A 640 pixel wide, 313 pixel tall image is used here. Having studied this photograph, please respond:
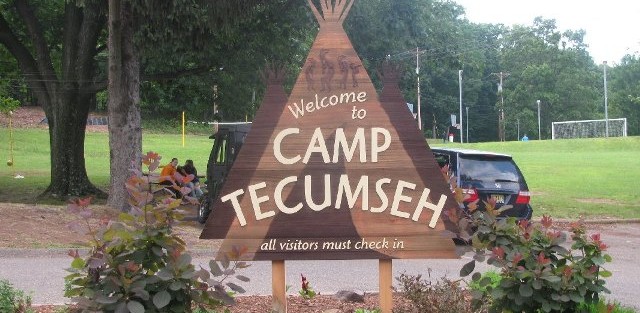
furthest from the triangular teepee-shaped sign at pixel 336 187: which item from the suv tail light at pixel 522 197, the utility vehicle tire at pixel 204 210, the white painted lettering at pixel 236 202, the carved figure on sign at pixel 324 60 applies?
the utility vehicle tire at pixel 204 210

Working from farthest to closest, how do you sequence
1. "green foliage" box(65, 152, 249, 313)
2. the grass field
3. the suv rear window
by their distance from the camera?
the grass field
the suv rear window
"green foliage" box(65, 152, 249, 313)

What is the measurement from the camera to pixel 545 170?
1554 inches

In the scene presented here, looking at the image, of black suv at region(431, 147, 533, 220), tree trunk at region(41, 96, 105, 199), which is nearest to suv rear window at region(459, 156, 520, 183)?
black suv at region(431, 147, 533, 220)

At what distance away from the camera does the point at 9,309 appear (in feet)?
19.3

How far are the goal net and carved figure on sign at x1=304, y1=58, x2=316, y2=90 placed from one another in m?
84.9

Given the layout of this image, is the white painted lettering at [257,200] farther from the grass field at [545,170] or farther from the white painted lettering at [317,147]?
the grass field at [545,170]

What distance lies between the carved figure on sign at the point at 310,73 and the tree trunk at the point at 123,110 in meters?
10.9

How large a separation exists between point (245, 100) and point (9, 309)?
20.7 m

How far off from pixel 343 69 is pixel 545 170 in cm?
3512

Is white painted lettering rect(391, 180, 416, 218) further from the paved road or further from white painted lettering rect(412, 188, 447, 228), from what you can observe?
the paved road

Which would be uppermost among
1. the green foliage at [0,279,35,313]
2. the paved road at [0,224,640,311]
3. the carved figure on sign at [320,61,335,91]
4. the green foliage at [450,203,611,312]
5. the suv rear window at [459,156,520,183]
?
the carved figure on sign at [320,61,335,91]

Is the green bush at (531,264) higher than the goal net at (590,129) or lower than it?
lower

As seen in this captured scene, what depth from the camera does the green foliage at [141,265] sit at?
466 cm

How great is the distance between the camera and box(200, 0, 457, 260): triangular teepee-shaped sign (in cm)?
593
